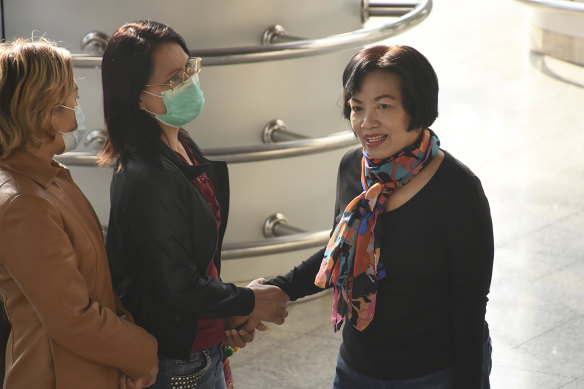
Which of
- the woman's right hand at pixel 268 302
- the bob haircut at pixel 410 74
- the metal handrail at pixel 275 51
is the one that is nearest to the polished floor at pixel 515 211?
the woman's right hand at pixel 268 302

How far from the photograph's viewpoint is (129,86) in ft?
7.04

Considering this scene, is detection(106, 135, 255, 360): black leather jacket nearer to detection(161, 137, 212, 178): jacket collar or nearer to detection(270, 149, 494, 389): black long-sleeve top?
detection(161, 137, 212, 178): jacket collar

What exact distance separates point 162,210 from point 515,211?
11.3ft

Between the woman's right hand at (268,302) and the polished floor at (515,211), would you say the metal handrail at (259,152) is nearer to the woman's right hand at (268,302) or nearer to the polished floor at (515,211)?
the polished floor at (515,211)

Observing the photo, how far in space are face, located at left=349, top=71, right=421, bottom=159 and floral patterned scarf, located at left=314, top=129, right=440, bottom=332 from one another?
26mm

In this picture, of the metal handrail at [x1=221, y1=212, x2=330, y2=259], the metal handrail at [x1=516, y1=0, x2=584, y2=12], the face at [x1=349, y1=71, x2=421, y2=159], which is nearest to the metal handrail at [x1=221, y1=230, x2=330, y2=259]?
the metal handrail at [x1=221, y1=212, x2=330, y2=259]

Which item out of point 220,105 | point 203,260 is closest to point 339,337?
point 220,105

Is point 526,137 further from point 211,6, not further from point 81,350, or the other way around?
point 81,350

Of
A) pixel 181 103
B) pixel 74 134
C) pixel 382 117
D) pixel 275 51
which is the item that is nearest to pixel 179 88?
pixel 181 103

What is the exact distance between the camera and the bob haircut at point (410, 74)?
2014mm

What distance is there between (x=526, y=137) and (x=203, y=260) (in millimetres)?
4545

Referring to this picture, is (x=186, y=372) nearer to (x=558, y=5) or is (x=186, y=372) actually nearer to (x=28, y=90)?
(x=28, y=90)

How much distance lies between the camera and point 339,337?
12.7 ft

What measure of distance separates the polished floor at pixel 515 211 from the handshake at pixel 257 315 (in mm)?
1147
